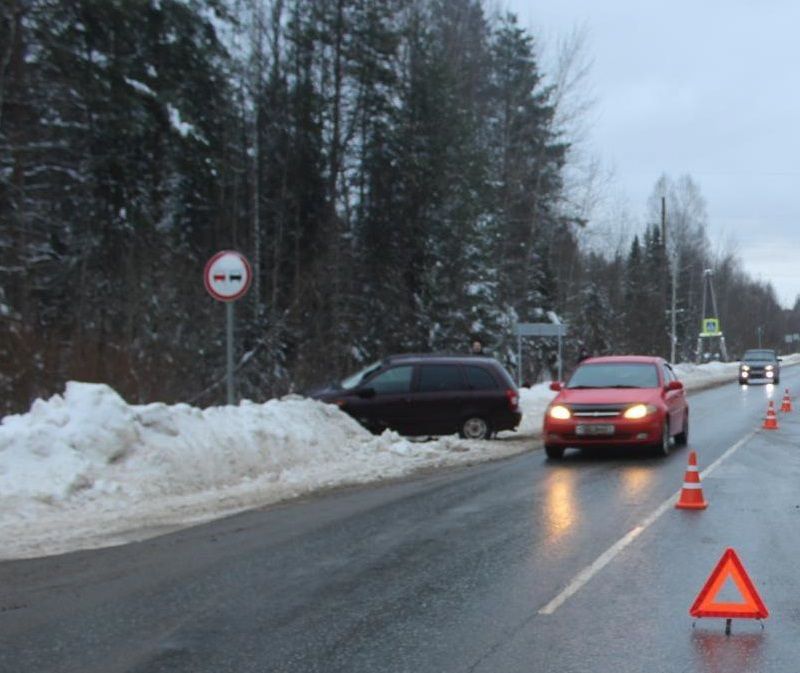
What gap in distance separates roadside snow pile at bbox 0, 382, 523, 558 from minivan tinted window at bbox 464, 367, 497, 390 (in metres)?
2.73

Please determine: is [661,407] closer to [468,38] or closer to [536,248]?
[468,38]

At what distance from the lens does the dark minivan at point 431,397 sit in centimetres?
1745

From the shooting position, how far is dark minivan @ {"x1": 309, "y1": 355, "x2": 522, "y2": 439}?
1745cm

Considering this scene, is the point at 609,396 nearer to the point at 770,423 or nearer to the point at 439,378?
the point at 439,378

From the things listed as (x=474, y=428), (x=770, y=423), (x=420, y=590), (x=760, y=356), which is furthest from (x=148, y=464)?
(x=760, y=356)

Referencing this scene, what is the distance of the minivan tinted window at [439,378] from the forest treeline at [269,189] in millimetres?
5016

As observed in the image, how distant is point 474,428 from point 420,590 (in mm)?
10986

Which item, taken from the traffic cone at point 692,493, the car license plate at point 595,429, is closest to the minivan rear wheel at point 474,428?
the car license plate at point 595,429

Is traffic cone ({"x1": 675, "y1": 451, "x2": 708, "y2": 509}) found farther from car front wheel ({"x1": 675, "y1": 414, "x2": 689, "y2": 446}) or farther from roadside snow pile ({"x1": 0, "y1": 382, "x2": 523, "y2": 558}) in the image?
car front wheel ({"x1": 675, "y1": 414, "x2": 689, "y2": 446})

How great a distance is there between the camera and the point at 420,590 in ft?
22.3

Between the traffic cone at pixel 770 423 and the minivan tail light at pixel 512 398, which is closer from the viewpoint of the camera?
the minivan tail light at pixel 512 398

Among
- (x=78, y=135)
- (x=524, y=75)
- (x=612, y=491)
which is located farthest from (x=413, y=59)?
(x=612, y=491)

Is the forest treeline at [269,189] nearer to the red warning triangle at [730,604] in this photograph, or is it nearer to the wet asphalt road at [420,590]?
the wet asphalt road at [420,590]

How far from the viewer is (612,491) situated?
1162cm
